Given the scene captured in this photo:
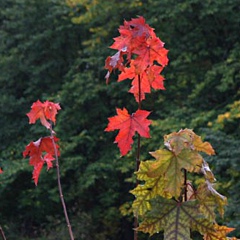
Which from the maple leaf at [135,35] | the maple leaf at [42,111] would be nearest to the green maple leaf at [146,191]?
the maple leaf at [135,35]

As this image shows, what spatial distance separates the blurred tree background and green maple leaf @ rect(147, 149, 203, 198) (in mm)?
4564

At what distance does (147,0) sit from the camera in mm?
7062

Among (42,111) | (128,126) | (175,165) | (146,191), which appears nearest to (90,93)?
(42,111)

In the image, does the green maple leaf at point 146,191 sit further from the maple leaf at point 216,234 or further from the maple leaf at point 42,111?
the maple leaf at point 42,111

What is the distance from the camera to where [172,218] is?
1109mm

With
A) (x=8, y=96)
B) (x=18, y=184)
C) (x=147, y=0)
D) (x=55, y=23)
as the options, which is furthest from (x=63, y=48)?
(x=18, y=184)

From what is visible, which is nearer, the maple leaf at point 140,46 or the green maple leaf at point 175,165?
the green maple leaf at point 175,165

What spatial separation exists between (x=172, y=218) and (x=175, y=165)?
0.39 ft

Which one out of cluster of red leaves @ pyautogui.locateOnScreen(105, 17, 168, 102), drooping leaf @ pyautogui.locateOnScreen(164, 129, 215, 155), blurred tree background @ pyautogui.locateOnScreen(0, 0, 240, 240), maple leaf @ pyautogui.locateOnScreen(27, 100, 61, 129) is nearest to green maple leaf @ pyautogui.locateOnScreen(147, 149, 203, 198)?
drooping leaf @ pyautogui.locateOnScreen(164, 129, 215, 155)

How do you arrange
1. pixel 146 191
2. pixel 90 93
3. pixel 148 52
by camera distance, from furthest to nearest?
pixel 90 93, pixel 148 52, pixel 146 191

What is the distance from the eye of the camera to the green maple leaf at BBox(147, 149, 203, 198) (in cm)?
110

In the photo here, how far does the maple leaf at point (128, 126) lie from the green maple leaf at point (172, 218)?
202mm

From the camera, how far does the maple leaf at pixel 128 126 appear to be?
1277 millimetres

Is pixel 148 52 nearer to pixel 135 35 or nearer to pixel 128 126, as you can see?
pixel 135 35
